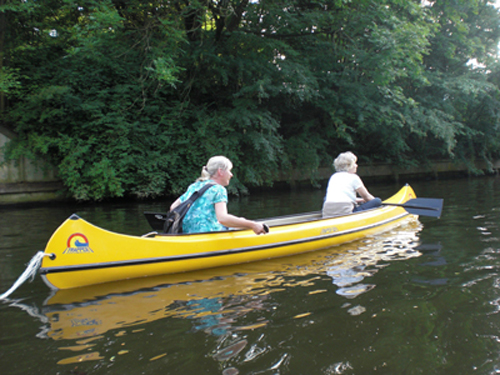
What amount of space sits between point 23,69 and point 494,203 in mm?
13939

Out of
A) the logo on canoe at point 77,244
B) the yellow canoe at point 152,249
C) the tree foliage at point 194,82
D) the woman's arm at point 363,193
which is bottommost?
the yellow canoe at point 152,249

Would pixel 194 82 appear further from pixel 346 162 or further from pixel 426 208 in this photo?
pixel 426 208

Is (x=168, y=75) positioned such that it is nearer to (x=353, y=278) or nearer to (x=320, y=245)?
(x=320, y=245)

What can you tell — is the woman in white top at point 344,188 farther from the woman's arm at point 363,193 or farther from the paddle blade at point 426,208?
the paddle blade at point 426,208

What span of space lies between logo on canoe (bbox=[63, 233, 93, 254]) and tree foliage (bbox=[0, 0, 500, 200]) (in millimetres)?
7114

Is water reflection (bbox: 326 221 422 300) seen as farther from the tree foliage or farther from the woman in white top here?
the tree foliage

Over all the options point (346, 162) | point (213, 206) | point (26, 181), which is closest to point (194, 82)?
point (26, 181)

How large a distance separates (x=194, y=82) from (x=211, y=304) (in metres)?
11.3

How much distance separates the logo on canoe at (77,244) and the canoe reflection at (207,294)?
388mm

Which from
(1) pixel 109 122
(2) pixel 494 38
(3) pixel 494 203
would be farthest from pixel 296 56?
(2) pixel 494 38

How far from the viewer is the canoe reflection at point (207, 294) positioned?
307 cm

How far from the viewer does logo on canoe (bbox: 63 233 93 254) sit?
3.88 meters

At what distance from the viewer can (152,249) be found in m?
4.26

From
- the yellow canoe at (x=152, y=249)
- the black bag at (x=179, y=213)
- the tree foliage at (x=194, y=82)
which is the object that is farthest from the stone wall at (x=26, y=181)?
the yellow canoe at (x=152, y=249)
